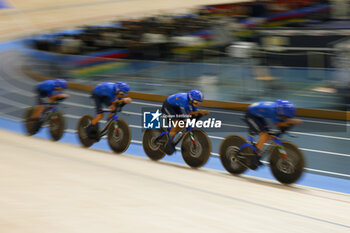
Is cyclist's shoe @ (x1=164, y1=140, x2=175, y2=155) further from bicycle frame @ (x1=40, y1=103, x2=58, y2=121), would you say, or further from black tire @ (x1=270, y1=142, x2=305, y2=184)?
bicycle frame @ (x1=40, y1=103, x2=58, y2=121)

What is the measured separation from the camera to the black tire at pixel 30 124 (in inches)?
386

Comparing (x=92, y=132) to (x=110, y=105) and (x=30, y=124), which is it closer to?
(x=110, y=105)

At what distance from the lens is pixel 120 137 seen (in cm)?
830

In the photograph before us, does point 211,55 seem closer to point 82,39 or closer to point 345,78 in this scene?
point 345,78

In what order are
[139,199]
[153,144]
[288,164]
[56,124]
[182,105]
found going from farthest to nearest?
[56,124]
[153,144]
[182,105]
[288,164]
[139,199]

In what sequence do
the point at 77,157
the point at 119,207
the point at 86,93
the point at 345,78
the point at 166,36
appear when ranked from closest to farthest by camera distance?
1. the point at 119,207
2. the point at 77,157
3. the point at 345,78
4. the point at 86,93
5. the point at 166,36

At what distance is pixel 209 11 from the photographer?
80.1 feet

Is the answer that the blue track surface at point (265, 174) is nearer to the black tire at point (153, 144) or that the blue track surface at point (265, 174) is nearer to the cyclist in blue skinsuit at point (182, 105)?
the black tire at point (153, 144)

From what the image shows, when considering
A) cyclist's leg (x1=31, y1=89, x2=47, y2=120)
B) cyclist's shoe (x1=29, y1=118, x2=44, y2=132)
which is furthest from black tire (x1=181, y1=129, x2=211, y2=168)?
cyclist's shoe (x1=29, y1=118, x2=44, y2=132)

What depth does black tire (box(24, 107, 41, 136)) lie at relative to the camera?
9.80 metres

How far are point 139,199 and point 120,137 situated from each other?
3.70m

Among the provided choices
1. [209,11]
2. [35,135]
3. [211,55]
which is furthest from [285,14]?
[35,135]

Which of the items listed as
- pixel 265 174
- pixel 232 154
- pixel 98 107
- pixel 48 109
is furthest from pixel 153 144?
pixel 48 109

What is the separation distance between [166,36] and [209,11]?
27.5 feet
